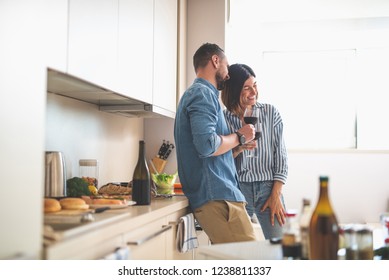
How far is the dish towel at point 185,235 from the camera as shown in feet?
7.09

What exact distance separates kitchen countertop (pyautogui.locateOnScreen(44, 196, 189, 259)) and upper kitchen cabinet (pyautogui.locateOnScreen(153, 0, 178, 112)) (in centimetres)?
84

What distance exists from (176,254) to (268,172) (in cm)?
61

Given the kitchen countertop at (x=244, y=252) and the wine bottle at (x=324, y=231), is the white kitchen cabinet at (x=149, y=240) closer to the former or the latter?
the kitchen countertop at (x=244, y=252)

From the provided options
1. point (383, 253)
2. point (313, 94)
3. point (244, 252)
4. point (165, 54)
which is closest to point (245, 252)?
point (244, 252)

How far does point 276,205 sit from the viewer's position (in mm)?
2324

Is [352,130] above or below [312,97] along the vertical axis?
below

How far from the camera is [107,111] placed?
2.51 m

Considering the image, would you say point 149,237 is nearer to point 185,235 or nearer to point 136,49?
point 185,235

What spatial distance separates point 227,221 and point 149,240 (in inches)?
16.2

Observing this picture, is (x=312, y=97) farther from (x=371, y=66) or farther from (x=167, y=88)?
(x=167, y=88)

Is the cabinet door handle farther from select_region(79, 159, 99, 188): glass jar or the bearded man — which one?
select_region(79, 159, 99, 188): glass jar

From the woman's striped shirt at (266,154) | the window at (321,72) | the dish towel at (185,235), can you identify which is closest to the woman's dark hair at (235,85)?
the woman's striped shirt at (266,154)

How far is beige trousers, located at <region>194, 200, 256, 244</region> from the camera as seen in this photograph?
203cm

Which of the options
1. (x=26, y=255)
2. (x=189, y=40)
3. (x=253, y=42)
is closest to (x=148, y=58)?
(x=189, y=40)
